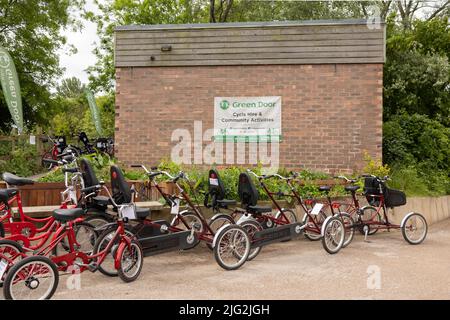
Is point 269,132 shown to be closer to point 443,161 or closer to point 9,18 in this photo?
point 443,161

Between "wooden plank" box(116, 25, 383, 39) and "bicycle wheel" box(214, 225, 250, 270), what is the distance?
6.21 metres

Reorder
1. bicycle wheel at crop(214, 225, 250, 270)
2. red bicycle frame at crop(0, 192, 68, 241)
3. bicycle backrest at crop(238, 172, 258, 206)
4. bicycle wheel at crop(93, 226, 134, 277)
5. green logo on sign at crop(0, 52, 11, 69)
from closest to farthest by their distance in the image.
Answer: bicycle wheel at crop(93, 226, 134, 277), red bicycle frame at crop(0, 192, 68, 241), bicycle wheel at crop(214, 225, 250, 270), bicycle backrest at crop(238, 172, 258, 206), green logo on sign at crop(0, 52, 11, 69)

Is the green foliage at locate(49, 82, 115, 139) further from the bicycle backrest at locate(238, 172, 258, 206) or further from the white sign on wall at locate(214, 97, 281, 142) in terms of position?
the bicycle backrest at locate(238, 172, 258, 206)

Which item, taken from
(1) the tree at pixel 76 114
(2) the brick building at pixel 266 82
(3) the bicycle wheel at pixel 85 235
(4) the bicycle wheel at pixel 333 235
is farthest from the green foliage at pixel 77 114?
(4) the bicycle wheel at pixel 333 235

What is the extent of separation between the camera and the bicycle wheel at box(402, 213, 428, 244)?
8070 mm

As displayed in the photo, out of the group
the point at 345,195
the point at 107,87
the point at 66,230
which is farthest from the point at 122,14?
the point at 66,230

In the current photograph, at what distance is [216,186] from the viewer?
696 centimetres

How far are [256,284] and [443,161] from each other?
885 centimetres

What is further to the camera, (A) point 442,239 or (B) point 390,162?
(B) point 390,162

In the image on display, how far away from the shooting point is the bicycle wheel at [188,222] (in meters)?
6.55

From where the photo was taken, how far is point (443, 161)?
1254 centimetres

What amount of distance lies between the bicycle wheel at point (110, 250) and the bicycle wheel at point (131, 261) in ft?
0.33

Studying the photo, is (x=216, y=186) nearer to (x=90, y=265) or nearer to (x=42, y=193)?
(x=90, y=265)

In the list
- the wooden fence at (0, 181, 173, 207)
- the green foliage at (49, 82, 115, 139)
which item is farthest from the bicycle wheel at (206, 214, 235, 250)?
the green foliage at (49, 82, 115, 139)
